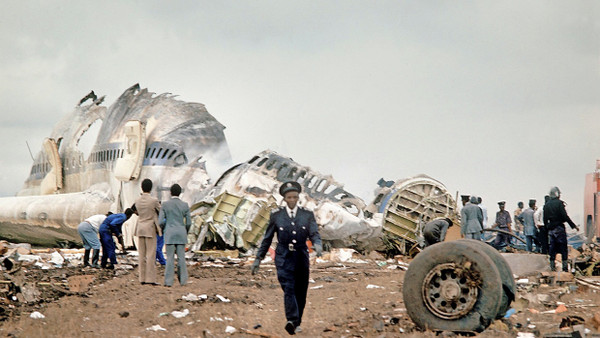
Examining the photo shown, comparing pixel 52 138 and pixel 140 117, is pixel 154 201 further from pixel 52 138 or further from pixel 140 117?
pixel 52 138

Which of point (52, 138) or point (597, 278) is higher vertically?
point (52, 138)

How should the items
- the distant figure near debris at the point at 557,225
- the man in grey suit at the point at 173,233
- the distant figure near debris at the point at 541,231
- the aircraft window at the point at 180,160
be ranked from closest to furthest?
the man in grey suit at the point at 173,233 → the distant figure near debris at the point at 557,225 → the distant figure near debris at the point at 541,231 → the aircraft window at the point at 180,160

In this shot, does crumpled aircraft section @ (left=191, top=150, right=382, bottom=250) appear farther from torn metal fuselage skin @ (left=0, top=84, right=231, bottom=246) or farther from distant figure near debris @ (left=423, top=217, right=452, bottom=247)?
distant figure near debris @ (left=423, top=217, right=452, bottom=247)

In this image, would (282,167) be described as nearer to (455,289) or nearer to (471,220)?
(471,220)

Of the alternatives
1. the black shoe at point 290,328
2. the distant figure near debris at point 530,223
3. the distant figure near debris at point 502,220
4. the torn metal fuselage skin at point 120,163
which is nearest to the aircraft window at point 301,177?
the torn metal fuselage skin at point 120,163

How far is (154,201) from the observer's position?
11.9m

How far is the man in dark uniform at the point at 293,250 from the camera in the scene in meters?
7.23

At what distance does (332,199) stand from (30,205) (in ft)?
44.9

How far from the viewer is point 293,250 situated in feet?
24.0

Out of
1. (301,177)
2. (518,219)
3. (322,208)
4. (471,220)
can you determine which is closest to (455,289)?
(471,220)

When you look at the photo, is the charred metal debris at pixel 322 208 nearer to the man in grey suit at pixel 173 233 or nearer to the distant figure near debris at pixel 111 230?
the distant figure near debris at pixel 111 230

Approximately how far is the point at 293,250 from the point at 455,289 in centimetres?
161

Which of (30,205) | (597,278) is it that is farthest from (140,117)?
(597,278)

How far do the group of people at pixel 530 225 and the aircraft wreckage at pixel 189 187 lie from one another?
2.33 meters
